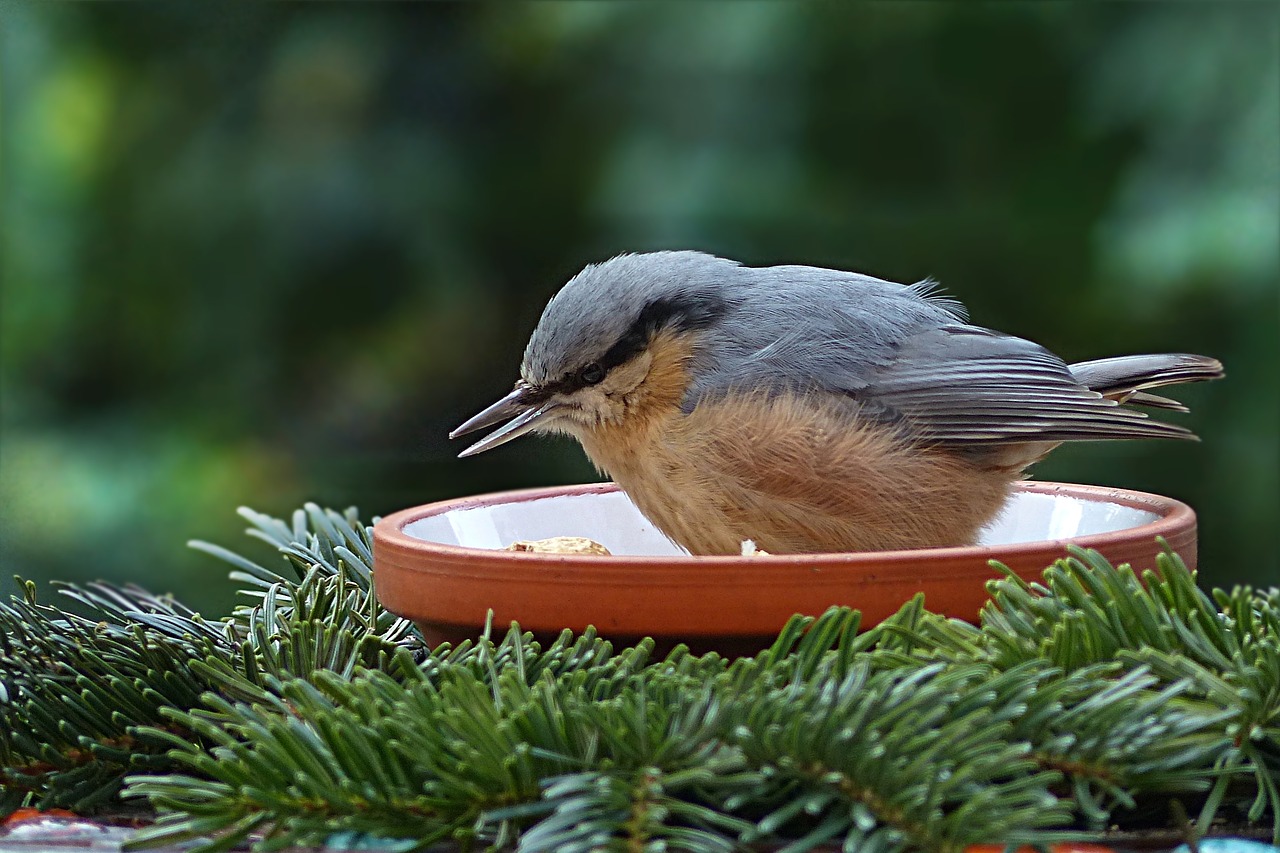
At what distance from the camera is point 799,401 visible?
1.51 meters

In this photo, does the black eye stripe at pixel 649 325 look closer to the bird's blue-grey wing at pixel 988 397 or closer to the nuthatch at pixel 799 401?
the nuthatch at pixel 799 401

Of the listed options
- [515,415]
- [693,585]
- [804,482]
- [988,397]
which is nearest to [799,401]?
[804,482]

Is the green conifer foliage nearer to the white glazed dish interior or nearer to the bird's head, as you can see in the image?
the white glazed dish interior

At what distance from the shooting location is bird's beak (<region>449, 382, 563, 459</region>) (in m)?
1.70

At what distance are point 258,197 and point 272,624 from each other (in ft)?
6.65

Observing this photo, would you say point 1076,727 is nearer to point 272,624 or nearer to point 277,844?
point 277,844

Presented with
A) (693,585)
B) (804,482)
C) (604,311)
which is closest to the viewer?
(693,585)

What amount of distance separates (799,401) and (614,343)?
0.25m

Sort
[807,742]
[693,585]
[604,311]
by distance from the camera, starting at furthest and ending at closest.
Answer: [604,311] → [693,585] → [807,742]

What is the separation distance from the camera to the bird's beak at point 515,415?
1.70 metres

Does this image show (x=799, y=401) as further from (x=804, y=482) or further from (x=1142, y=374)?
(x=1142, y=374)

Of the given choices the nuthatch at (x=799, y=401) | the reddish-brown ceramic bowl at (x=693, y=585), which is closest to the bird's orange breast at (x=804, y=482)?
the nuthatch at (x=799, y=401)

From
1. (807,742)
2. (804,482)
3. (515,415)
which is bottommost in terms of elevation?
(807,742)

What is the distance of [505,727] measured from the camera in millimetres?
811
